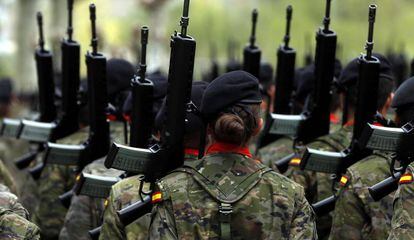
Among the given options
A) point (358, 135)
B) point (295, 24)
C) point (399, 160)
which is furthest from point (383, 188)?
point (295, 24)

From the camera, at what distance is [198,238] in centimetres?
452

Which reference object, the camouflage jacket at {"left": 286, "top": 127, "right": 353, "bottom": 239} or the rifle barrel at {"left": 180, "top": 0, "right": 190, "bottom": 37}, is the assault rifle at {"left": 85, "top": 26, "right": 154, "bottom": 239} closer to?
the rifle barrel at {"left": 180, "top": 0, "right": 190, "bottom": 37}

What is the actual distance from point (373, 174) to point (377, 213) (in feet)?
0.75

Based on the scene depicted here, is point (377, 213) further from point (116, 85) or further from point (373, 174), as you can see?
point (116, 85)

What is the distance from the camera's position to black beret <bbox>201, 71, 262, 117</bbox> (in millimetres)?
4551

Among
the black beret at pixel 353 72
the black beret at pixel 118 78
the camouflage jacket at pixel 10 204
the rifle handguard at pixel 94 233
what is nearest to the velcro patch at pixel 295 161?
the black beret at pixel 353 72

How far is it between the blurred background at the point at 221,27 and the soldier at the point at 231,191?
18.4 metres

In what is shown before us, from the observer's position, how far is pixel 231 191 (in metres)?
4.54

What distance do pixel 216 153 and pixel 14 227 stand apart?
3.56 ft

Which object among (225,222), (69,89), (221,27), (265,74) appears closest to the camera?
(225,222)

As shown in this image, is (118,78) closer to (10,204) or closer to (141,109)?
(141,109)

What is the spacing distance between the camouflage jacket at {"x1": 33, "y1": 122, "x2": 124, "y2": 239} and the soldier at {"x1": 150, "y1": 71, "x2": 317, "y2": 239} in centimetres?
265

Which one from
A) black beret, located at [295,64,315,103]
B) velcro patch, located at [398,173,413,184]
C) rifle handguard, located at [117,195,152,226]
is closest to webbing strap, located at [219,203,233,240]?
rifle handguard, located at [117,195,152,226]

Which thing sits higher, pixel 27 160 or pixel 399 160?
pixel 399 160
